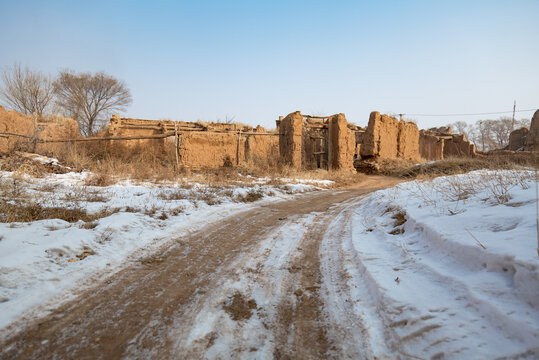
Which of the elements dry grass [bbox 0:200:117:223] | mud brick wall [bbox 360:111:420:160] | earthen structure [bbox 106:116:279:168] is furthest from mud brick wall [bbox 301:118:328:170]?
dry grass [bbox 0:200:117:223]

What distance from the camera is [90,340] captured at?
62.1 inches

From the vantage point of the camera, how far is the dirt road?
1503 mm

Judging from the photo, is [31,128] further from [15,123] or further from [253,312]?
[253,312]

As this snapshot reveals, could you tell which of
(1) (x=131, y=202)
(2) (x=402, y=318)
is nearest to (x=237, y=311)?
(2) (x=402, y=318)

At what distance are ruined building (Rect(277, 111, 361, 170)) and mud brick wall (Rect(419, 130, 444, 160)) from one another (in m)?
12.5

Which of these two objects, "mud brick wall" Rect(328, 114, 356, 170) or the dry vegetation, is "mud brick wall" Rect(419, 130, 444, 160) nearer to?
"mud brick wall" Rect(328, 114, 356, 170)

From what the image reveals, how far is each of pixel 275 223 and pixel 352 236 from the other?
4.75ft

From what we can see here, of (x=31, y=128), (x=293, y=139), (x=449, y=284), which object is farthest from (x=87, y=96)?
(x=449, y=284)

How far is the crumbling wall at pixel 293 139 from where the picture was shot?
1332 centimetres

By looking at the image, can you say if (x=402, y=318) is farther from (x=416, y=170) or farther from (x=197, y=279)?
(x=416, y=170)

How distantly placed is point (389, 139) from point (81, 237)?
18173 millimetres

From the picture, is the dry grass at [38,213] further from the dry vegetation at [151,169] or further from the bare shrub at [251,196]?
the dry vegetation at [151,169]

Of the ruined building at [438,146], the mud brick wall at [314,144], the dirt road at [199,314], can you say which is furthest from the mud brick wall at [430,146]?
the dirt road at [199,314]

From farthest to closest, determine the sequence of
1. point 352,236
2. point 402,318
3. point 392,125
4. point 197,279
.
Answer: point 392,125 → point 352,236 → point 197,279 → point 402,318
